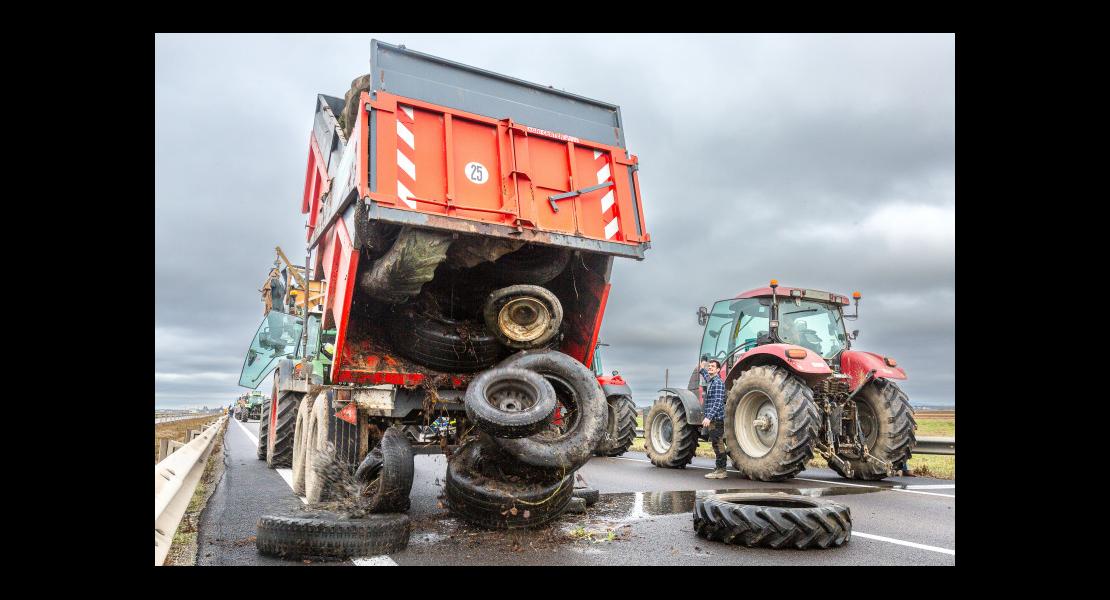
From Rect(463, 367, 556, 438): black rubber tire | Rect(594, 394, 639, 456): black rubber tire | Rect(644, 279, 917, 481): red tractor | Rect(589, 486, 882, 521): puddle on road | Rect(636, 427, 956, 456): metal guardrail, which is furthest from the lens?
Rect(594, 394, 639, 456): black rubber tire

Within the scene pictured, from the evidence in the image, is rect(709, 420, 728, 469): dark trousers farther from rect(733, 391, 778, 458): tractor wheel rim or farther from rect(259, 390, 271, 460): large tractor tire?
rect(259, 390, 271, 460): large tractor tire

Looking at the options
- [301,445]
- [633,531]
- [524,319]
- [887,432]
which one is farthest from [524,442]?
[887,432]

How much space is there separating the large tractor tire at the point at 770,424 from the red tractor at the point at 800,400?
1 cm

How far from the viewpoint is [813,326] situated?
974 cm

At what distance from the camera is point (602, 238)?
5730 millimetres

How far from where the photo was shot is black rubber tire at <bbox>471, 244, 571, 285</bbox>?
5.78 metres

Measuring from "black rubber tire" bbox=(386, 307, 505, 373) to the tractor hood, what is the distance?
16.5 feet

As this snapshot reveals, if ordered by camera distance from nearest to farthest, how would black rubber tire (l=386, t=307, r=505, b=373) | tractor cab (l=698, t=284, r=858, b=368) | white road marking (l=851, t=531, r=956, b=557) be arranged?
white road marking (l=851, t=531, r=956, b=557) < black rubber tire (l=386, t=307, r=505, b=373) < tractor cab (l=698, t=284, r=858, b=368)

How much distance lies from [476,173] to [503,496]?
248cm

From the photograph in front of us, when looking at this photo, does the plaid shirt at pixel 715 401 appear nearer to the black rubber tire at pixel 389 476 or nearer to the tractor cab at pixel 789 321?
the tractor cab at pixel 789 321

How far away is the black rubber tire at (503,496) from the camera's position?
482cm

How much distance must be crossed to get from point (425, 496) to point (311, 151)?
396 cm

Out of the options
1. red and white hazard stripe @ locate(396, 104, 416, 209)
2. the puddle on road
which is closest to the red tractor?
the puddle on road
